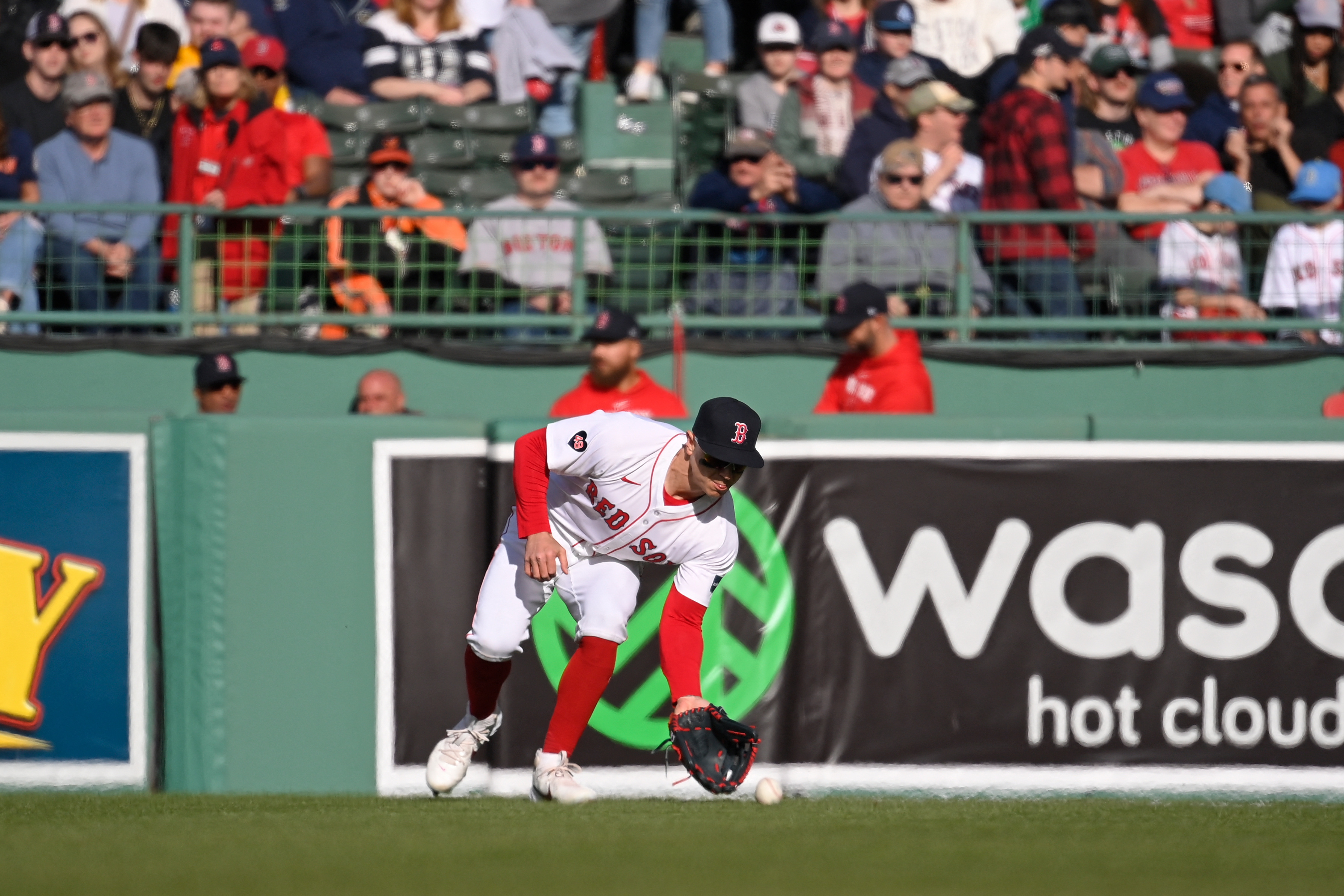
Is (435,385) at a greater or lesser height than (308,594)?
greater

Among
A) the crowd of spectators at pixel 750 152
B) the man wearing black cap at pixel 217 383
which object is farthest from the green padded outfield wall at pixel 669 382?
the man wearing black cap at pixel 217 383

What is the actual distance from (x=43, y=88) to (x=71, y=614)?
5713mm

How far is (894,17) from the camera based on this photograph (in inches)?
509

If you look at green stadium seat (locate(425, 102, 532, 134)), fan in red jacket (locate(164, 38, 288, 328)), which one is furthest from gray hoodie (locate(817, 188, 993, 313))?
fan in red jacket (locate(164, 38, 288, 328))

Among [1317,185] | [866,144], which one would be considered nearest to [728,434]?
[866,144]

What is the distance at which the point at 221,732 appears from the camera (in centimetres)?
730

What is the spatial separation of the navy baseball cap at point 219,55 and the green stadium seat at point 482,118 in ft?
4.60

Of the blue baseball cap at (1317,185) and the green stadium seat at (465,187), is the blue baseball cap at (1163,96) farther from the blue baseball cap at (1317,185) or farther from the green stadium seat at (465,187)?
the green stadium seat at (465,187)

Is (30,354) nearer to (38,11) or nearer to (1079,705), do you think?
(38,11)

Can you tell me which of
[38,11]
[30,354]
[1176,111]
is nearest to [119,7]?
[38,11]

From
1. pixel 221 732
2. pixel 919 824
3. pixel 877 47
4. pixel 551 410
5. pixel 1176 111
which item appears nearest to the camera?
pixel 919 824

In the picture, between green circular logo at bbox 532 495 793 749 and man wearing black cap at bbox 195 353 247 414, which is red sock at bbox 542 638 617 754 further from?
man wearing black cap at bbox 195 353 247 414

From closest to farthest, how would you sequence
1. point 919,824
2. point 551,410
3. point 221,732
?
point 919,824 < point 221,732 < point 551,410

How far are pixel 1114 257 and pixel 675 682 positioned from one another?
5.66 metres
